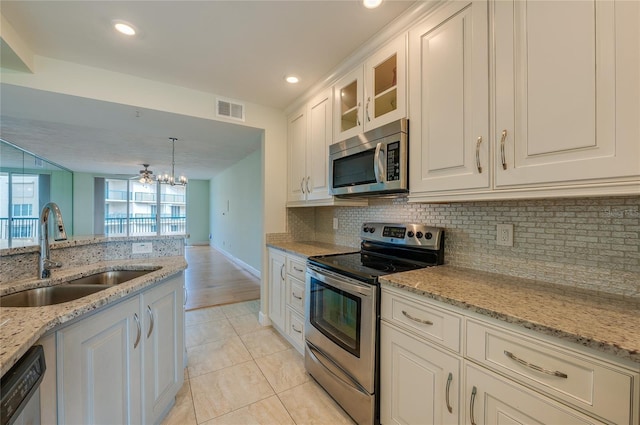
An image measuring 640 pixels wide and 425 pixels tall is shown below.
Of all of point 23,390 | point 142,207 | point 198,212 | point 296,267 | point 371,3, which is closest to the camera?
point 23,390

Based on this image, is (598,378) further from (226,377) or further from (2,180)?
(2,180)

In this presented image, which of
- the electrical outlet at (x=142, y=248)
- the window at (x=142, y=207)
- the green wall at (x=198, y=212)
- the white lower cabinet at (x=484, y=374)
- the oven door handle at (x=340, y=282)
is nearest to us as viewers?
the white lower cabinet at (x=484, y=374)

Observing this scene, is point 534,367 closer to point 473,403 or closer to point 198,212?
point 473,403

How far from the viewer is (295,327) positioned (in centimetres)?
236

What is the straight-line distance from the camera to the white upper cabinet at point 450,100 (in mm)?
1279

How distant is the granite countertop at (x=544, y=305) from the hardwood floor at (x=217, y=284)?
308 centimetres

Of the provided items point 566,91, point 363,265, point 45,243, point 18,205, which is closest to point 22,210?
point 18,205

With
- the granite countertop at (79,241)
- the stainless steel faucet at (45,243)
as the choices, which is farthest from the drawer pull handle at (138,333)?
the granite countertop at (79,241)

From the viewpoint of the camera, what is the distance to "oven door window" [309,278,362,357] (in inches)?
61.8

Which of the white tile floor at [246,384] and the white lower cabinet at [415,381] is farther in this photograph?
the white tile floor at [246,384]

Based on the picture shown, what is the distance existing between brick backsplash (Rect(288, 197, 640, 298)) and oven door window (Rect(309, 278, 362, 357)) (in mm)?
751

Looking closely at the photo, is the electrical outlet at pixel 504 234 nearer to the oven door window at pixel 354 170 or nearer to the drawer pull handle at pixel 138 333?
the oven door window at pixel 354 170

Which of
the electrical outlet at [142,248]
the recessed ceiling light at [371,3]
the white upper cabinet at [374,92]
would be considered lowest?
the electrical outlet at [142,248]

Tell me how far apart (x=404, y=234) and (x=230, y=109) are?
7.04 ft
